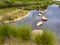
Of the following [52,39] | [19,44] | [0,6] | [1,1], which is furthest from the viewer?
[1,1]

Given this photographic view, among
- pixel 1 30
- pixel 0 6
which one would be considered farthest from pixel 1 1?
pixel 1 30

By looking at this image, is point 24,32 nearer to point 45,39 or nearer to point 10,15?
point 45,39

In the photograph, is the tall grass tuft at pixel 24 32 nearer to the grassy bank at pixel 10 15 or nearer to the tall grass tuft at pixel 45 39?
the tall grass tuft at pixel 45 39

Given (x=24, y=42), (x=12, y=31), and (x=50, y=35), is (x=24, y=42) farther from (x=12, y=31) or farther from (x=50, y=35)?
(x=50, y=35)

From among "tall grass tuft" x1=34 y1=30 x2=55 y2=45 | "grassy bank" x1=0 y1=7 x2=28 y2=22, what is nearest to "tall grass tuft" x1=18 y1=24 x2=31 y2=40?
"tall grass tuft" x1=34 y1=30 x2=55 y2=45

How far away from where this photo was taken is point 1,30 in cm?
623

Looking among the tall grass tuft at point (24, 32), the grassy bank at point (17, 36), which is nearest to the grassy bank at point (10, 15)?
the grassy bank at point (17, 36)

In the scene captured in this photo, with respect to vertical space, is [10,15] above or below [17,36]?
below

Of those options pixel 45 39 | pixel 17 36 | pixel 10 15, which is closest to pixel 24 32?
pixel 17 36

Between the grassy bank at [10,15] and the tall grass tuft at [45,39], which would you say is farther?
the grassy bank at [10,15]

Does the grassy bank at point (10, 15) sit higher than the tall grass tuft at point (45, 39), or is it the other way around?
the tall grass tuft at point (45, 39)

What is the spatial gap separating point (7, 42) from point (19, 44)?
1.56ft

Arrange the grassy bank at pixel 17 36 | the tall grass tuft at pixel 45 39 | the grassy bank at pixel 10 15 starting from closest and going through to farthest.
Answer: the tall grass tuft at pixel 45 39
the grassy bank at pixel 17 36
the grassy bank at pixel 10 15

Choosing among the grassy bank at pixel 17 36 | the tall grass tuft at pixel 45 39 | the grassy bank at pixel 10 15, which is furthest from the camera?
the grassy bank at pixel 10 15
